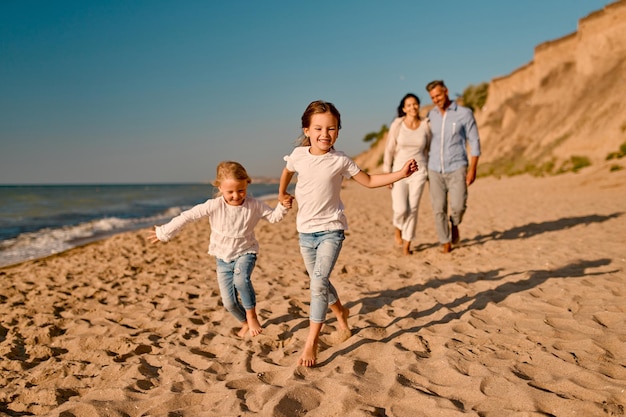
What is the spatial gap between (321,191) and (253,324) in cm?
133

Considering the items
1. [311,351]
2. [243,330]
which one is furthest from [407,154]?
[311,351]

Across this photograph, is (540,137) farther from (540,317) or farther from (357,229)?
(540,317)

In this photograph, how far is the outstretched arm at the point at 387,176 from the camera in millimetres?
2852

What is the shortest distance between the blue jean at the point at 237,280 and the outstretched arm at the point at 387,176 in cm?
114

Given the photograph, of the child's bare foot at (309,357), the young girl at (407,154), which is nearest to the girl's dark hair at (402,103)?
the young girl at (407,154)

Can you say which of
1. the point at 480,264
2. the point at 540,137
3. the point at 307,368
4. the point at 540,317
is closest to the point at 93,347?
the point at 307,368

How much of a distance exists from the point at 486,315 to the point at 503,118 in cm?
3213

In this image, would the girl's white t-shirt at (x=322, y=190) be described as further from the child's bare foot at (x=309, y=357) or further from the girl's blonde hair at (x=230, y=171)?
the child's bare foot at (x=309, y=357)

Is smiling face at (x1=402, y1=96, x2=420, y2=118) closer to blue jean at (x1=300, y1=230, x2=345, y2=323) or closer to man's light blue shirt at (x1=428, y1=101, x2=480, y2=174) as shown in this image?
man's light blue shirt at (x1=428, y1=101, x2=480, y2=174)

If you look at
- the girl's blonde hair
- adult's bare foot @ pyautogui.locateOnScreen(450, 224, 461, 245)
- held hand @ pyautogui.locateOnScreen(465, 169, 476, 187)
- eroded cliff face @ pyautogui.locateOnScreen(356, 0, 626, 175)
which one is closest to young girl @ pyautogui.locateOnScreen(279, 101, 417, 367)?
the girl's blonde hair

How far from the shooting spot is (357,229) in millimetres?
9234

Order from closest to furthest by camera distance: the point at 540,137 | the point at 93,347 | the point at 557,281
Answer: the point at 93,347
the point at 557,281
the point at 540,137

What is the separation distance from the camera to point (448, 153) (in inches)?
220

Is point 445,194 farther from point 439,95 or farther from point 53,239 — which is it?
point 53,239
